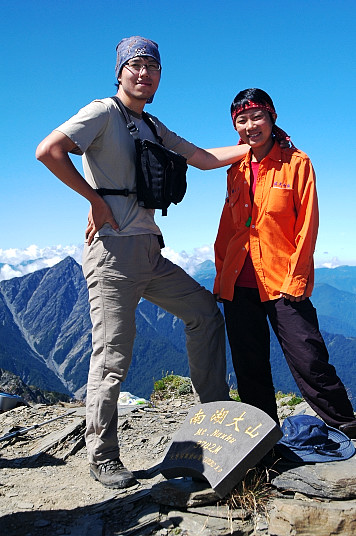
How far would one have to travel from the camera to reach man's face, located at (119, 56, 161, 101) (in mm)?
5145

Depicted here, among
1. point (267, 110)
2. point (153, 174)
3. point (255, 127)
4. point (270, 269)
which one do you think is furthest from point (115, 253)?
point (267, 110)

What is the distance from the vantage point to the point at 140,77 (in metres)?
5.15

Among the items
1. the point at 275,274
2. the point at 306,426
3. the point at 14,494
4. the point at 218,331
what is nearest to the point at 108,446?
the point at 14,494

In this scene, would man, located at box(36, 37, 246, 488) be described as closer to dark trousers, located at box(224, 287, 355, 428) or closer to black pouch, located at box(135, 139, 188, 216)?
black pouch, located at box(135, 139, 188, 216)

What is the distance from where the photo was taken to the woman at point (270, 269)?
520 centimetres

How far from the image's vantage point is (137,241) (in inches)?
204

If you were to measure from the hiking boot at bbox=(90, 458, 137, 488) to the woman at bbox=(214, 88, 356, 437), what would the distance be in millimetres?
1474

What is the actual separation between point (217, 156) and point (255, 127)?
0.64m

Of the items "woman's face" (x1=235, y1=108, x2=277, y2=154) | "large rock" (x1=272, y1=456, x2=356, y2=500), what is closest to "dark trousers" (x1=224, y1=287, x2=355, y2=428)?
"large rock" (x1=272, y1=456, x2=356, y2=500)

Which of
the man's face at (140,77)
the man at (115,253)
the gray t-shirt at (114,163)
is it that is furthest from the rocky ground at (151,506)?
the man's face at (140,77)

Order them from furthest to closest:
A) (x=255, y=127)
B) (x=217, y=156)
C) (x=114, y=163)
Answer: (x=217, y=156), (x=255, y=127), (x=114, y=163)

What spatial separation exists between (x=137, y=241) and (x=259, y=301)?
1487 mm

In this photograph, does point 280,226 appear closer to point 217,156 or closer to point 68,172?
point 217,156

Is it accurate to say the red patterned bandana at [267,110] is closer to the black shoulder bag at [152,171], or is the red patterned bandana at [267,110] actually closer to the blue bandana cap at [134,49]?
the black shoulder bag at [152,171]
